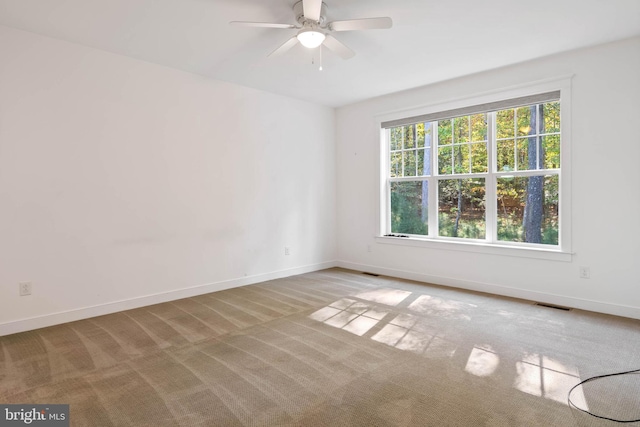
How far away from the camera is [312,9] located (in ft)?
8.31

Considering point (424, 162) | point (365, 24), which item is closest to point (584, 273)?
point (424, 162)

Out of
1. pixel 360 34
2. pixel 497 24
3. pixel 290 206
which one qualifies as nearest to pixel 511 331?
pixel 497 24

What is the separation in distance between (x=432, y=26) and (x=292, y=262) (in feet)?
11.8

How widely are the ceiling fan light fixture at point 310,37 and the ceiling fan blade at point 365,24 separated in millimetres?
148

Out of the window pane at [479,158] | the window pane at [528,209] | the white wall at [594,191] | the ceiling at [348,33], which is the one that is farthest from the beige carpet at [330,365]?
the ceiling at [348,33]

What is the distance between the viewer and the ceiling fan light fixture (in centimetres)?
286

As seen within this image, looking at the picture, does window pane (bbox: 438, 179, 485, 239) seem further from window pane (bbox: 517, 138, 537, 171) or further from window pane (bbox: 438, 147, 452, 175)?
window pane (bbox: 517, 138, 537, 171)

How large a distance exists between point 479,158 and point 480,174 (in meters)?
0.21

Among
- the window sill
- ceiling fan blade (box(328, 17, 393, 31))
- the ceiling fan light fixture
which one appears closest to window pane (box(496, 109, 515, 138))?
the window sill

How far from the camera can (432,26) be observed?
3.11 m

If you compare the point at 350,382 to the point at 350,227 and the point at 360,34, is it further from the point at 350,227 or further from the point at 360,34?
the point at 350,227

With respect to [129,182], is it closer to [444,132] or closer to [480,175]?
[444,132]

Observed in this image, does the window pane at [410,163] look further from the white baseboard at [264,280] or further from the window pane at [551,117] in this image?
the window pane at [551,117]

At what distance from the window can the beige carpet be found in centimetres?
102
